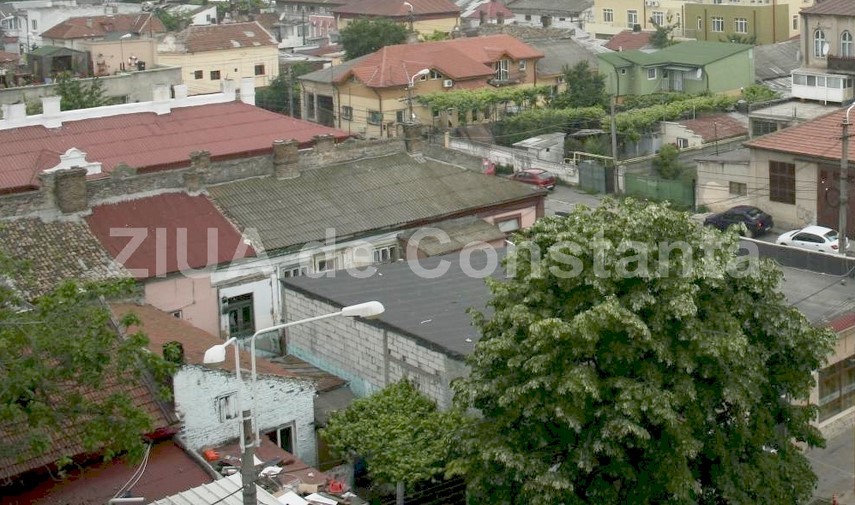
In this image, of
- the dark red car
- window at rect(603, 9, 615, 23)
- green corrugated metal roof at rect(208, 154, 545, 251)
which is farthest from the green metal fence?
window at rect(603, 9, 615, 23)

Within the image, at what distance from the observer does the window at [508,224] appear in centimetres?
3341

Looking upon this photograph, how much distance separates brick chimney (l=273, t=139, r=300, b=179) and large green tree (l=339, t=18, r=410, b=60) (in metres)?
41.7

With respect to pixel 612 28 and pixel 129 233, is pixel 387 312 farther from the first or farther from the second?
pixel 612 28

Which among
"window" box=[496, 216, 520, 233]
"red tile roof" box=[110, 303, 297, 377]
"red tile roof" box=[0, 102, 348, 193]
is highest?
"red tile roof" box=[0, 102, 348, 193]

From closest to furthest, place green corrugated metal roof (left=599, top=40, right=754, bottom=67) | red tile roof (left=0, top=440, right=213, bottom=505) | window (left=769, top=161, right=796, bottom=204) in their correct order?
red tile roof (left=0, top=440, right=213, bottom=505), window (left=769, top=161, right=796, bottom=204), green corrugated metal roof (left=599, top=40, right=754, bottom=67)

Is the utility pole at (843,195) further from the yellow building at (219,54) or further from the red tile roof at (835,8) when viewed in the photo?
the yellow building at (219,54)

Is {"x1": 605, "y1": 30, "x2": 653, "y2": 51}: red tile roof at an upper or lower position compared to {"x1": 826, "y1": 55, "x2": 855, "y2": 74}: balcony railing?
upper

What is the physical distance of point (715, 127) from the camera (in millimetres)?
55250

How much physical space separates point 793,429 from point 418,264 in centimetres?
1088

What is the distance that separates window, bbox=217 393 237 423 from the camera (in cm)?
2167

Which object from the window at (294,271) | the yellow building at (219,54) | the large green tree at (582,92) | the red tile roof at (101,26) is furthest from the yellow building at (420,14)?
the window at (294,271)

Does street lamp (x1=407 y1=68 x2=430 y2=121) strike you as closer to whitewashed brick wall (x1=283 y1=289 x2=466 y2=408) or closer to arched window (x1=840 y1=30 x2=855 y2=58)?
arched window (x1=840 y1=30 x2=855 y2=58)

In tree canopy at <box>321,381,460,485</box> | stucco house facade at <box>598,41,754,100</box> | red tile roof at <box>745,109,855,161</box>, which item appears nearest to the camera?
tree canopy at <box>321,381,460,485</box>

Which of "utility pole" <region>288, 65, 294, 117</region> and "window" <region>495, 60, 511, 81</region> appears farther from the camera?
"window" <region>495, 60, 511, 81</region>
